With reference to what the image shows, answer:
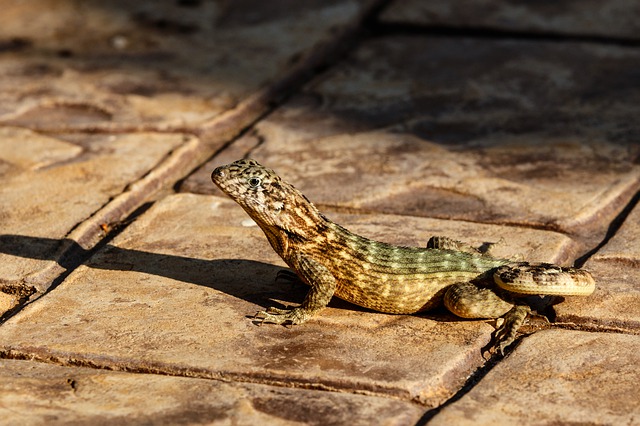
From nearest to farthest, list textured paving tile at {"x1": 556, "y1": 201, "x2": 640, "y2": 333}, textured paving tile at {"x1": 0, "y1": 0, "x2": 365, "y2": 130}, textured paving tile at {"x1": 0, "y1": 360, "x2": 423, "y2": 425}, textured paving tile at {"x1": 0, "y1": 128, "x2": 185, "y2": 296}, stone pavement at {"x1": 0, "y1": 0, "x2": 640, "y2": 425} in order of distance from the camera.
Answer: textured paving tile at {"x1": 0, "y1": 360, "x2": 423, "y2": 425}, stone pavement at {"x1": 0, "y1": 0, "x2": 640, "y2": 425}, textured paving tile at {"x1": 556, "y1": 201, "x2": 640, "y2": 333}, textured paving tile at {"x1": 0, "y1": 128, "x2": 185, "y2": 296}, textured paving tile at {"x1": 0, "y1": 0, "x2": 365, "y2": 130}

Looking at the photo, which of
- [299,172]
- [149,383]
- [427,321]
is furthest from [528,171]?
[149,383]

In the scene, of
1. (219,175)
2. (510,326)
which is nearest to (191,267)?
(219,175)

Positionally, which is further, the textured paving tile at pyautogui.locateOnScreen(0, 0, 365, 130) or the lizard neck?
the textured paving tile at pyautogui.locateOnScreen(0, 0, 365, 130)

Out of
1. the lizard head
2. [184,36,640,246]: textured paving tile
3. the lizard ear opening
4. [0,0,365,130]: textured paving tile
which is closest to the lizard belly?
the lizard head

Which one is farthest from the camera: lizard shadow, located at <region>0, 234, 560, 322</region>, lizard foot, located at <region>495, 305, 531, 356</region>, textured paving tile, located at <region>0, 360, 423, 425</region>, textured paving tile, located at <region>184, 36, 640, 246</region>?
textured paving tile, located at <region>184, 36, 640, 246</region>

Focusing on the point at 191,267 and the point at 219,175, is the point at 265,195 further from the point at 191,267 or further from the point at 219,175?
the point at 191,267

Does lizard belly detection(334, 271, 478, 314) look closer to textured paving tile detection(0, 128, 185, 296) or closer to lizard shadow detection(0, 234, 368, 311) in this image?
lizard shadow detection(0, 234, 368, 311)
